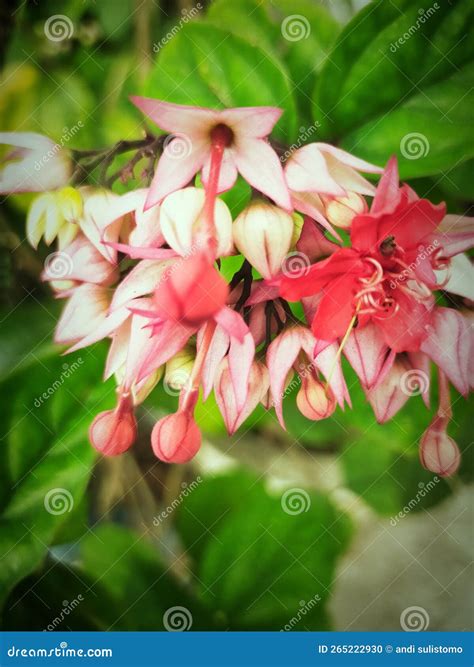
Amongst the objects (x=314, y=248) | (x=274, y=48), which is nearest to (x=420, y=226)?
(x=314, y=248)

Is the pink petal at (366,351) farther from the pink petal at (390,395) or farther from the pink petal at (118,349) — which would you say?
the pink petal at (118,349)

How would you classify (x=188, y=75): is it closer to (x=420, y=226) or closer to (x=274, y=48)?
(x=274, y=48)

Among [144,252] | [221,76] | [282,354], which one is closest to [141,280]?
[144,252]

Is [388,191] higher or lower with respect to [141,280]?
higher

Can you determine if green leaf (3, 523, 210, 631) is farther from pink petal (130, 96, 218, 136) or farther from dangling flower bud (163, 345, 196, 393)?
pink petal (130, 96, 218, 136)

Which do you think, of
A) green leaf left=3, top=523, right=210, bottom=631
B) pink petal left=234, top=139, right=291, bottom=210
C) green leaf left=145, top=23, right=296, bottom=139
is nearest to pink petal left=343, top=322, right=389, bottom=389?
pink petal left=234, top=139, right=291, bottom=210

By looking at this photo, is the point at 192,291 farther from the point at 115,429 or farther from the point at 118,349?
the point at 115,429
